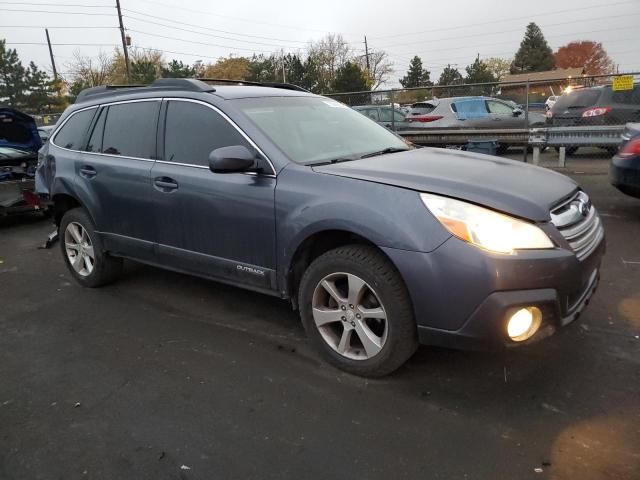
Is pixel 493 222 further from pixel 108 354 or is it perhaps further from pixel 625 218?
pixel 625 218

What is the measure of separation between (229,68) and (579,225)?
67.1m

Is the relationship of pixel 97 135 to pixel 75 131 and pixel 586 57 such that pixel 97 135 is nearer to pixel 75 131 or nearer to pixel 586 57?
pixel 75 131

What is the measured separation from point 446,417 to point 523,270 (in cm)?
86

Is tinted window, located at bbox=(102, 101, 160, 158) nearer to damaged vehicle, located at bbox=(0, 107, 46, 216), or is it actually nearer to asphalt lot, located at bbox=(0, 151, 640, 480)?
asphalt lot, located at bbox=(0, 151, 640, 480)

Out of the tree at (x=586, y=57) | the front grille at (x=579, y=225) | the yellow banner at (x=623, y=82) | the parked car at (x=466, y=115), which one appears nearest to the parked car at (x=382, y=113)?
the parked car at (x=466, y=115)

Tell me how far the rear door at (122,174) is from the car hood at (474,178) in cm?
164

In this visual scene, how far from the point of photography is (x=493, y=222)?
2664 millimetres

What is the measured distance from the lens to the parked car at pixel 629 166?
228 inches

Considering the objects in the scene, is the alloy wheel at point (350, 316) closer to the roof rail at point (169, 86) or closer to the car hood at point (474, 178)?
the car hood at point (474, 178)

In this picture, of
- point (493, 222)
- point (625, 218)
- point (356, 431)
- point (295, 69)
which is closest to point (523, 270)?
point (493, 222)

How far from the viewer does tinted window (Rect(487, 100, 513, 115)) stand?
567 inches

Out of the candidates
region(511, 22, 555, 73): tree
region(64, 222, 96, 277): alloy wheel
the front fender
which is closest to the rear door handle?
region(64, 222, 96, 277): alloy wheel

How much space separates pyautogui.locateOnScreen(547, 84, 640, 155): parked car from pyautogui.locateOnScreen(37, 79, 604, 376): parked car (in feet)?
30.8

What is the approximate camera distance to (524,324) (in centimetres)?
269
